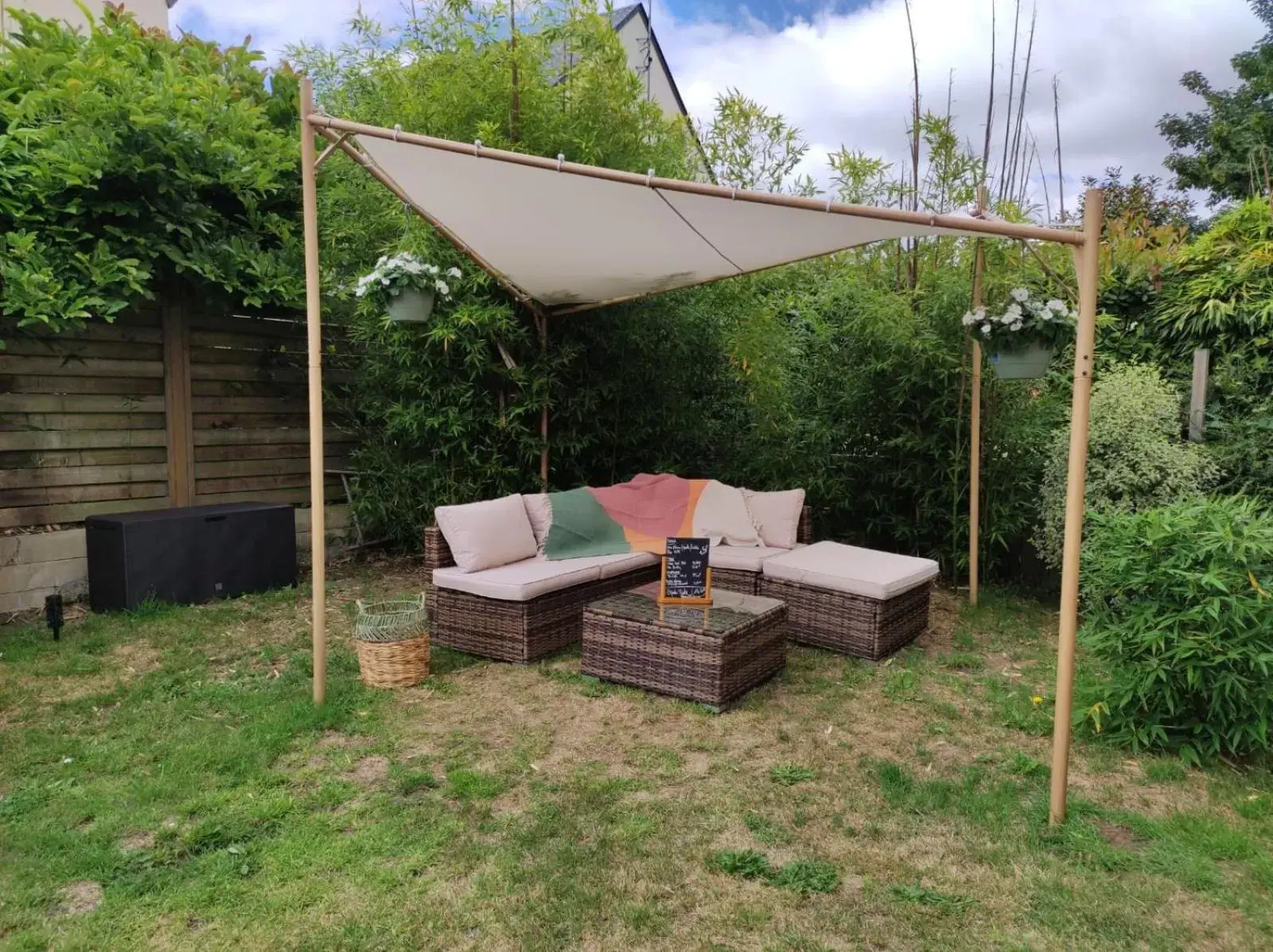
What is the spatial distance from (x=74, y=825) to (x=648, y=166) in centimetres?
372

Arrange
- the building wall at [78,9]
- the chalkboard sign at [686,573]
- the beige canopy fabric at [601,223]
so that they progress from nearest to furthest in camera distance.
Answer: the beige canopy fabric at [601,223]
the chalkboard sign at [686,573]
the building wall at [78,9]

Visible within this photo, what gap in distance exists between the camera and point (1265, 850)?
6.89 ft

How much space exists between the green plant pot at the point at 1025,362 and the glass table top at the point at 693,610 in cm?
164

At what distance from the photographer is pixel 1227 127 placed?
35.7 feet

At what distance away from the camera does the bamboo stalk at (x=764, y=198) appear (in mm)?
2113

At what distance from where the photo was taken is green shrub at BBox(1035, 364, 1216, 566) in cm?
399

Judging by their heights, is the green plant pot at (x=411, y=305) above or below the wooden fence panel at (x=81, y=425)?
above

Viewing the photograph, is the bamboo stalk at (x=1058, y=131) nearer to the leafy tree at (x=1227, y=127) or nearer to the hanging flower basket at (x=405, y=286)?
the hanging flower basket at (x=405, y=286)

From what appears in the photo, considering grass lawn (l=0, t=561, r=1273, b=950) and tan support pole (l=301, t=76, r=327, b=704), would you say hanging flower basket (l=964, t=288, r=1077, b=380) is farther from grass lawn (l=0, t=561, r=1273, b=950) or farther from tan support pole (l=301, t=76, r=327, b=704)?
tan support pole (l=301, t=76, r=327, b=704)

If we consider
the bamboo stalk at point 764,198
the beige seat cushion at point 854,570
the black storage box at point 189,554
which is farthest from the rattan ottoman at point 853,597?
the black storage box at point 189,554

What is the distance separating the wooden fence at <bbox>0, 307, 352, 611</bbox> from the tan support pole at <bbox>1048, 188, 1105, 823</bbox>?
14.8 feet

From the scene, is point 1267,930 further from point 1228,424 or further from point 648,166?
point 648,166

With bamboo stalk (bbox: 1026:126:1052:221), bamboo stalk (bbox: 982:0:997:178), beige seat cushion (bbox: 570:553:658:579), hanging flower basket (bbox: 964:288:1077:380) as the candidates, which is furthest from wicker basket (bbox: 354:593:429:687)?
bamboo stalk (bbox: 1026:126:1052:221)

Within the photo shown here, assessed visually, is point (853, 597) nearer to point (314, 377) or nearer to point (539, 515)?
point (539, 515)
